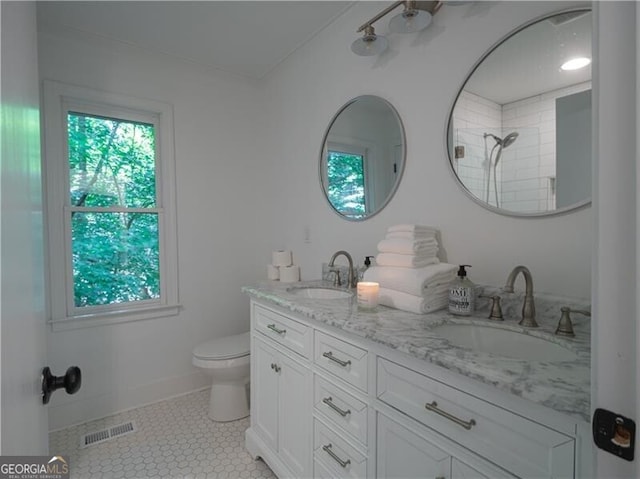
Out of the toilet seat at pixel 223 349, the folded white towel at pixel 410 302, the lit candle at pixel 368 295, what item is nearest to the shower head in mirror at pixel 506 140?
the folded white towel at pixel 410 302

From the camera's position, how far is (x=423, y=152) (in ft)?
4.97

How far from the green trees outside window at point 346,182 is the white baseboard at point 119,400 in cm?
156

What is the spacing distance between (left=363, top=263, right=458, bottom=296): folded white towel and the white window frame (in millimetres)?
1740

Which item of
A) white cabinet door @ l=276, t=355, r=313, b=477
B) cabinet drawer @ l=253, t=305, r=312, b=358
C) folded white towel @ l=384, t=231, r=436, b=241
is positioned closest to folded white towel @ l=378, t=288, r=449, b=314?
folded white towel @ l=384, t=231, r=436, b=241

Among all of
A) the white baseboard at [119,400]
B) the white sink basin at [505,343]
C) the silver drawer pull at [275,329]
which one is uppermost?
the white sink basin at [505,343]

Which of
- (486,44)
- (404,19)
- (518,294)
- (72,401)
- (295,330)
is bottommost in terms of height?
(72,401)

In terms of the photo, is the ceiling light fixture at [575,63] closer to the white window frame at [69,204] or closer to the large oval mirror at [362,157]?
the large oval mirror at [362,157]

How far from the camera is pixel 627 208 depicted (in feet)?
1.27

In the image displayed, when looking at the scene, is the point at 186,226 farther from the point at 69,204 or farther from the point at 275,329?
the point at 275,329

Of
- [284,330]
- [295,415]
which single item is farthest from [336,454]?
[284,330]

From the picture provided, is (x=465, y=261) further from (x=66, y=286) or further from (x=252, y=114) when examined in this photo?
(x=66, y=286)

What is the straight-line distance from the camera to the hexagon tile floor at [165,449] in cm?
164

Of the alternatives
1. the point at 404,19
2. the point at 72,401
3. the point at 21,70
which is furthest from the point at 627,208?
the point at 72,401

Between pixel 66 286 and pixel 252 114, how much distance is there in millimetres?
1866
